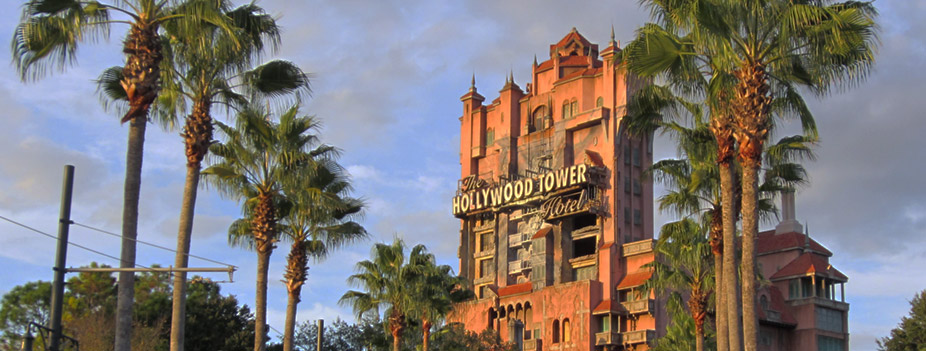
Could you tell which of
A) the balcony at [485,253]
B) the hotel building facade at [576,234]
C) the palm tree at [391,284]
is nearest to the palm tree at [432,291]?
the palm tree at [391,284]

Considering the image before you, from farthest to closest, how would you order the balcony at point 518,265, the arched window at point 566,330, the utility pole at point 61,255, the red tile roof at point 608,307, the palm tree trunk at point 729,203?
the balcony at point 518,265 → the arched window at point 566,330 → the red tile roof at point 608,307 → the palm tree trunk at point 729,203 → the utility pole at point 61,255

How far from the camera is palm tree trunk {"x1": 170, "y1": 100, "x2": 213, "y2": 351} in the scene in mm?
26375

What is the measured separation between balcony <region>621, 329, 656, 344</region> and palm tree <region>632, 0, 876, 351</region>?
181 feet

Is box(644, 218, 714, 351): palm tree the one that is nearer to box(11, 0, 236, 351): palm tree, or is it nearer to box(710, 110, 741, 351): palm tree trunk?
box(710, 110, 741, 351): palm tree trunk

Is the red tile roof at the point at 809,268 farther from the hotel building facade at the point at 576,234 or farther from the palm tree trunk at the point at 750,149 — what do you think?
the palm tree trunk at the point at 750,149

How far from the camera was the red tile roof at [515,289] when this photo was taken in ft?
293

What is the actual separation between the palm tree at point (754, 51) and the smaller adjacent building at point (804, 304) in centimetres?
5885

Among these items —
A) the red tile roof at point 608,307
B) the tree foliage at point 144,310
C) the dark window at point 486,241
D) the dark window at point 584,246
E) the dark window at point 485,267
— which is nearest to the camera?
the tree foliage at point 144,310

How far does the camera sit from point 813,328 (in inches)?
3201

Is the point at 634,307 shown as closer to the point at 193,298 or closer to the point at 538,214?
the point at 538,214

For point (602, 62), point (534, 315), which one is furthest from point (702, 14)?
point (602, 62)

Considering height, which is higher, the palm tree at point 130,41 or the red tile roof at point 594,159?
the red tile roof at point 594,159

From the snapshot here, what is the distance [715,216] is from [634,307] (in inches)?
1918

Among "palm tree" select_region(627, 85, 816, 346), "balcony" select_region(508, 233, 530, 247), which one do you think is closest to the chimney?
"balcony" select_region(508, 233, 530, 247)
